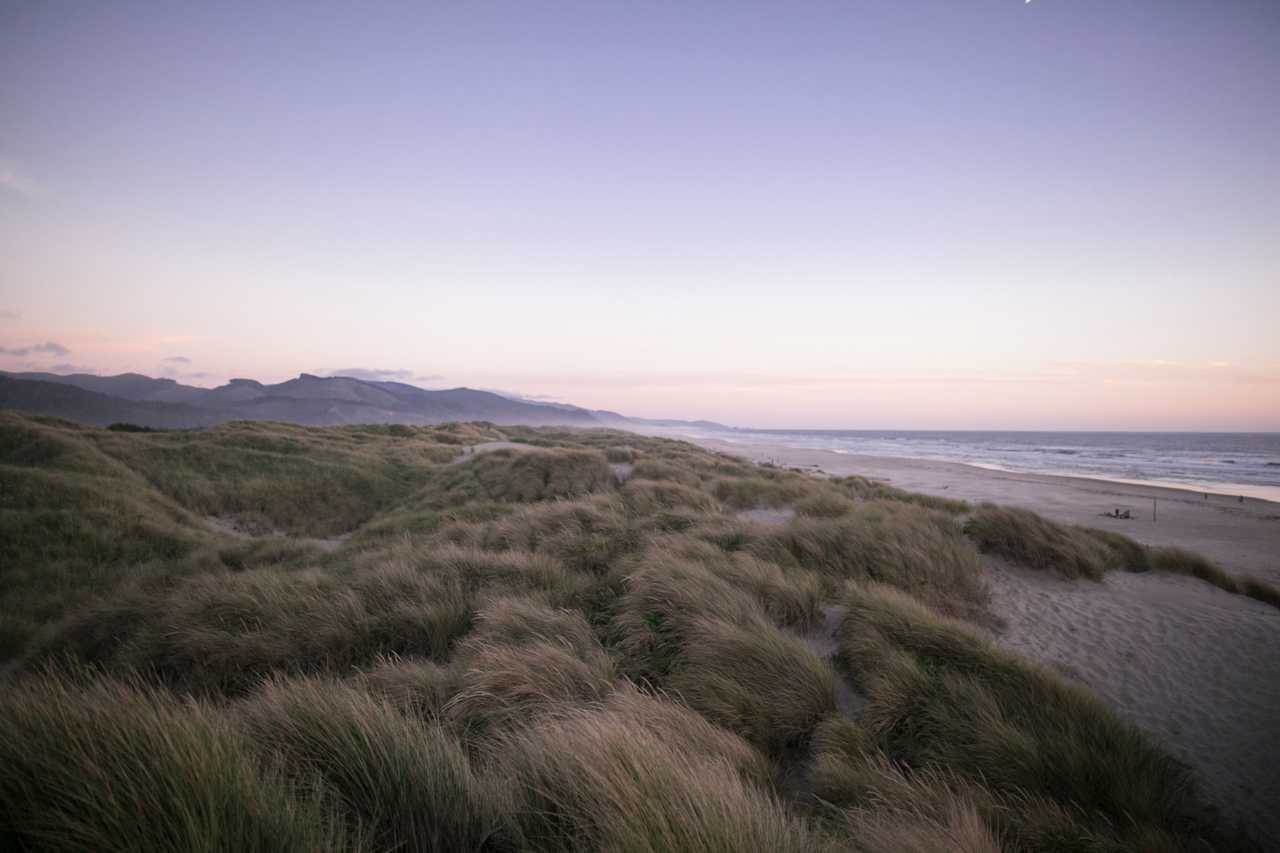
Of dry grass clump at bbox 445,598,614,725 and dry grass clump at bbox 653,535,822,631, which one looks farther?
dry grass clump at bbox 653,535,822,631

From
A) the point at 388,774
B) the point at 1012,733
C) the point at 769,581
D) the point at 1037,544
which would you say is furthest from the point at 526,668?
the point at 1037,544

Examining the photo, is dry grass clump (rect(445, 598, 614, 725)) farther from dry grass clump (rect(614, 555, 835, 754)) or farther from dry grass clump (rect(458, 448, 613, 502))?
dry grass clump (rect(458, 448, 613, 502))

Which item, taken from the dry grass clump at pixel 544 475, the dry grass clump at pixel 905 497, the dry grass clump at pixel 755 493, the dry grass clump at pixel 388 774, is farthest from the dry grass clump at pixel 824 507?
the dry grass clump at pixel 388 774

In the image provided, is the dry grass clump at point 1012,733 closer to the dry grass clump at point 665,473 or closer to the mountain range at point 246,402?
the dry grass clump at point 665,473

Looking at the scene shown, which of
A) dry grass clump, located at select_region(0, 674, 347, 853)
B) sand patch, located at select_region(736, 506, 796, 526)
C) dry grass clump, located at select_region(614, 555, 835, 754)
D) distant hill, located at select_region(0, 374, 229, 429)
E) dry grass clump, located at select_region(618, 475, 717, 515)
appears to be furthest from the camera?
distant hill, located at select_region(0, 374, 229, 429)

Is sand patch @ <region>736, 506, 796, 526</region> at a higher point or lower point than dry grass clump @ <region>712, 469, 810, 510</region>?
lower

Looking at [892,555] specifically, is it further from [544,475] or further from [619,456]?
[619,456]

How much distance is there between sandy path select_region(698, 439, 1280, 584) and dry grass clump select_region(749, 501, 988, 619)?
907 centimetres

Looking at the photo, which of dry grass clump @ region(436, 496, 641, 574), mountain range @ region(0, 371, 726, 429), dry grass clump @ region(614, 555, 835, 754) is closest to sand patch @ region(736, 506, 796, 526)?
dry grass clump @ region(436, 496, 641, 574)

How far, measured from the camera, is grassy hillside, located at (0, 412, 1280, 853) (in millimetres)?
1827

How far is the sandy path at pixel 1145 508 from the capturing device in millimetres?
13648

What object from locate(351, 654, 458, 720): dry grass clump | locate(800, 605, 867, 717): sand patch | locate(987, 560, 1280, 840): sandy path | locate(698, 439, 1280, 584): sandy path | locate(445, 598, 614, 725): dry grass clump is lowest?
locate(698, 439, 1280, 584): sandy path

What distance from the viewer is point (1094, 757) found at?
2779 millimetres

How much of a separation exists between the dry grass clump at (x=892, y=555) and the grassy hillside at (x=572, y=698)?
55 millimetres
